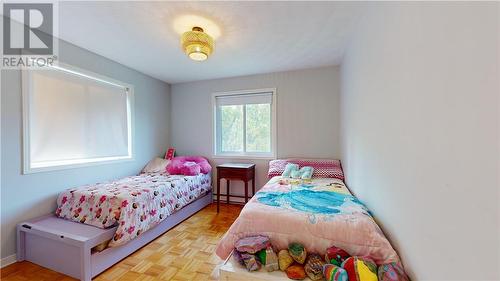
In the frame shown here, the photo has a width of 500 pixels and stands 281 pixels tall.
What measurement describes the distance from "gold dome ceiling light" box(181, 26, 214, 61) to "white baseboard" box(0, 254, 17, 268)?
2.60 metres

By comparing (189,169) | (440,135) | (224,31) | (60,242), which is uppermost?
(224,31)

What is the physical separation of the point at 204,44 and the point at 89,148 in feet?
7.06

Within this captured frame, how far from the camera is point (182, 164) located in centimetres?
329

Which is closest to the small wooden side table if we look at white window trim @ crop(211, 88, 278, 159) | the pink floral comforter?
white window trim @ crop(211, 88, 278, 159)

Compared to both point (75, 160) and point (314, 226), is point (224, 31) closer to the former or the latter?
point (314, 226)

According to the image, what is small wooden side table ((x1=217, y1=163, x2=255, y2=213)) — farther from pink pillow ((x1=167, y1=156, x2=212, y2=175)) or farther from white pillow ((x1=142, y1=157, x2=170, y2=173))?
white pillow ((x1=142, y1=157, x2=170, y2=173))

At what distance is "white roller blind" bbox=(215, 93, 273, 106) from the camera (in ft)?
11.5

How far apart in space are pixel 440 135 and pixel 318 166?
7.54ft

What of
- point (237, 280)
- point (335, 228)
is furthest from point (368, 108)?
point (237, 280)

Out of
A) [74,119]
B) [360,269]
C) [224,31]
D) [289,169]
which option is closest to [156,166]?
[74,119]

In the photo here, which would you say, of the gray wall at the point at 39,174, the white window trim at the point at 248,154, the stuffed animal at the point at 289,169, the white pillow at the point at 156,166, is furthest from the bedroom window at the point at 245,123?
the gray wall at the point at 39,174

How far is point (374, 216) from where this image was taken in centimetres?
152

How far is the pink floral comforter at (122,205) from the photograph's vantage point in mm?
1937

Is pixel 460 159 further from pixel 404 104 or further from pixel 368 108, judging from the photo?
pixel 368 108
